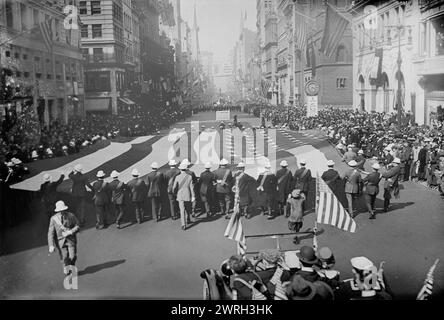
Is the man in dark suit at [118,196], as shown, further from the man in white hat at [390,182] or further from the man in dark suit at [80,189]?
the man in white hat at [390,182]

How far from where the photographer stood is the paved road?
10.2 m

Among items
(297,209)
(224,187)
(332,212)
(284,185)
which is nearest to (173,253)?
(297,209)

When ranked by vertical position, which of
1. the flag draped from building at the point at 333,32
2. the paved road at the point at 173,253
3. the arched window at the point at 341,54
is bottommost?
the paved road at the point at 173,253

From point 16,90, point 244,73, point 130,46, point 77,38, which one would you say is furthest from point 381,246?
point 244,73

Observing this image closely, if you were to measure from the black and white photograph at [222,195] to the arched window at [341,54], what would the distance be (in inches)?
490

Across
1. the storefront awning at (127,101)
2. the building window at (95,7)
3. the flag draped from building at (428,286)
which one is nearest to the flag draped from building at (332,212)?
the flag draped from building at (428,286)

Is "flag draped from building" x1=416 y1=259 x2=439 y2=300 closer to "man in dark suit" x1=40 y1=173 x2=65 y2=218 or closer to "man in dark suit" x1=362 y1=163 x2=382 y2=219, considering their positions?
"man in dark suit" x1=362 y1=163 x2=382 y2=219

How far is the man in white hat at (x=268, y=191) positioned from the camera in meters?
14.8

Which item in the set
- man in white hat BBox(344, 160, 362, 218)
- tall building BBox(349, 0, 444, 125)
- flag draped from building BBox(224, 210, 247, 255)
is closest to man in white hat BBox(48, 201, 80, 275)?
flag draped from building BBox(224, 210, 247, 255)

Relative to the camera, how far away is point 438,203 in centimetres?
1585

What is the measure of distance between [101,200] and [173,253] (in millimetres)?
3430

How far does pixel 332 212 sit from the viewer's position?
11039 millimetres

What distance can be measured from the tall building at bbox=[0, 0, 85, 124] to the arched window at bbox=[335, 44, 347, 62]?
29.6 metres
